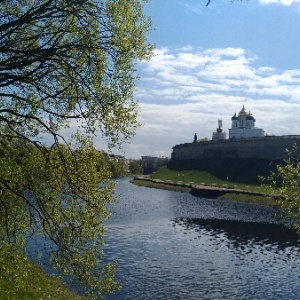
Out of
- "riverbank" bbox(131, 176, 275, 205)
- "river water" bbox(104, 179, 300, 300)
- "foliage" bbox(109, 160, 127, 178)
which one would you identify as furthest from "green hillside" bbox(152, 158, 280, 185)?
"foliage" bbox(109, 160, 127, 178)

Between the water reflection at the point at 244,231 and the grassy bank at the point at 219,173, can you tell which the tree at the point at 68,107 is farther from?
the grassy bank at the point at 219,173

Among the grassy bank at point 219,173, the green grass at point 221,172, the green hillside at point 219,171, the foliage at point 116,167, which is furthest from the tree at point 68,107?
the green hillside at point 219,171

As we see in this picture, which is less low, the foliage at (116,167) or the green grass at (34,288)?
the foliage at (116,167)

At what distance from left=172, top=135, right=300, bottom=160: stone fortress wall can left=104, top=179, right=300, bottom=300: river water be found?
7346 cm

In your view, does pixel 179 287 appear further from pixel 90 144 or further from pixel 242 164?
pixel 242 164

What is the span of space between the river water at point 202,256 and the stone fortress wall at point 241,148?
7346 cm

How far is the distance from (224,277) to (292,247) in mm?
16003

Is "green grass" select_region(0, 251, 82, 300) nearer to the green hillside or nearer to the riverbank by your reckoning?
the riverbank

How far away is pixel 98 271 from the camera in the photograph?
41.8 ft

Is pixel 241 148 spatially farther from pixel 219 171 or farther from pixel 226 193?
pixel 226 193

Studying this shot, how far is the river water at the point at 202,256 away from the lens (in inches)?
1153

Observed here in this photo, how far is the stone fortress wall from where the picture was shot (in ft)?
455

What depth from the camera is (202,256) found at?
129 ft

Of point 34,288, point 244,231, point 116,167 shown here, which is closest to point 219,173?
point 244,231
